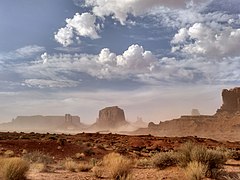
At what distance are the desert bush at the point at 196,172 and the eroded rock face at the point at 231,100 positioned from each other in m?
142

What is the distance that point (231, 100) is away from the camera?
150000 mm

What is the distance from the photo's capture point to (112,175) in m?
12.5

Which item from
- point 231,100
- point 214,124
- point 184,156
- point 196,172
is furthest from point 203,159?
point 231,100

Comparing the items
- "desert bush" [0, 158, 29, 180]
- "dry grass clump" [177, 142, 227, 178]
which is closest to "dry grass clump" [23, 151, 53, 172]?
"desert bush" [0, 158, 29, 180]

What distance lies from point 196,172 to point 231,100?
14599 centimetres

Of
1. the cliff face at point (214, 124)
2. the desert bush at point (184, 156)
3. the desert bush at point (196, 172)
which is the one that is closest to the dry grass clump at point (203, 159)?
the desert bush at point (184, 156)

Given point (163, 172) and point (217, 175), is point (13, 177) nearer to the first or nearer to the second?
point (163, 172)

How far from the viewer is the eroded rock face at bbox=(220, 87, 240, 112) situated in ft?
485

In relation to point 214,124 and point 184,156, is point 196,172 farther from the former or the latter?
point 214,124

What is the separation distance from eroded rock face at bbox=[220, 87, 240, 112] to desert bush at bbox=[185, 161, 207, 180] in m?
142

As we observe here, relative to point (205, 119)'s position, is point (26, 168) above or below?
below

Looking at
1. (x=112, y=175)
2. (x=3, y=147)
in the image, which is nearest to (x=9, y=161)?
(x=112, y=175)

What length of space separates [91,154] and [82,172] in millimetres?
14699

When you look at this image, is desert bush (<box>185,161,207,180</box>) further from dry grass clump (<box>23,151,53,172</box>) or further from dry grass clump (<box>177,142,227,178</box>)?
dry grass clump (<box>23,151,53,172</box>)
